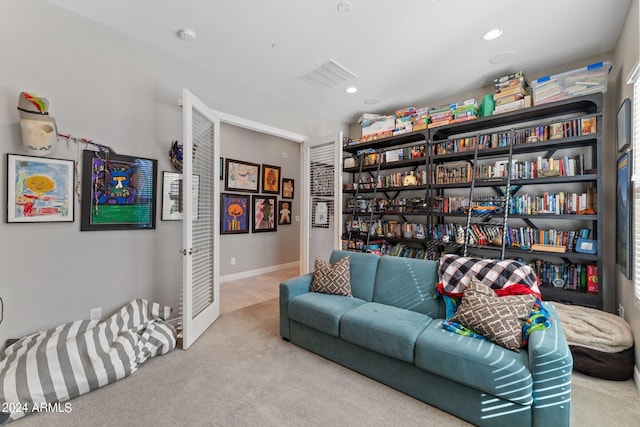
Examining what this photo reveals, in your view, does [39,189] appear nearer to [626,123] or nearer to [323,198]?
[323,198]

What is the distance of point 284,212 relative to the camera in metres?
5.84

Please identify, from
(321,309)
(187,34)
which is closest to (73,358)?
(321,309)

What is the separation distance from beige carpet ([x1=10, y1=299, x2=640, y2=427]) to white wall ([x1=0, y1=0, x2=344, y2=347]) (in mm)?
864

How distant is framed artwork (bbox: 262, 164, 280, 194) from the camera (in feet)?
17.7

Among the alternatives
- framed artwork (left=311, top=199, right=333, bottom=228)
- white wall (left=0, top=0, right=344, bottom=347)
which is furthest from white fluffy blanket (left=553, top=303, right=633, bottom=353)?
white wall (left=0, top=0, right=344, bottom=347)

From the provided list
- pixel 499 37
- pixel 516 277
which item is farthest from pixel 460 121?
pixel 516 277

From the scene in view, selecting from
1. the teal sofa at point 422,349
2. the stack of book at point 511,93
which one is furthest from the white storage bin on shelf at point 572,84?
the teal sofa at point 422,349

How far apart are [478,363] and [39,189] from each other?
11.0 ft

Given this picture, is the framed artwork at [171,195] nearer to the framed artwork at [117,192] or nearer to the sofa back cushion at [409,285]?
the framed artwork at [117,192]

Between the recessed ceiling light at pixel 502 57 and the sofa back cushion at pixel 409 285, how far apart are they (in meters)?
2.33

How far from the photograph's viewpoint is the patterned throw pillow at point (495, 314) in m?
1.68

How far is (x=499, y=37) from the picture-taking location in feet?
8.63

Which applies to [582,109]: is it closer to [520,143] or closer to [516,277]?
[520,143]

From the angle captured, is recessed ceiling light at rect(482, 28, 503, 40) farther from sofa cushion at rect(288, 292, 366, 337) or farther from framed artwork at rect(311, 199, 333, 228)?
sofa cushion at rect(288, 292, 366, 337)
